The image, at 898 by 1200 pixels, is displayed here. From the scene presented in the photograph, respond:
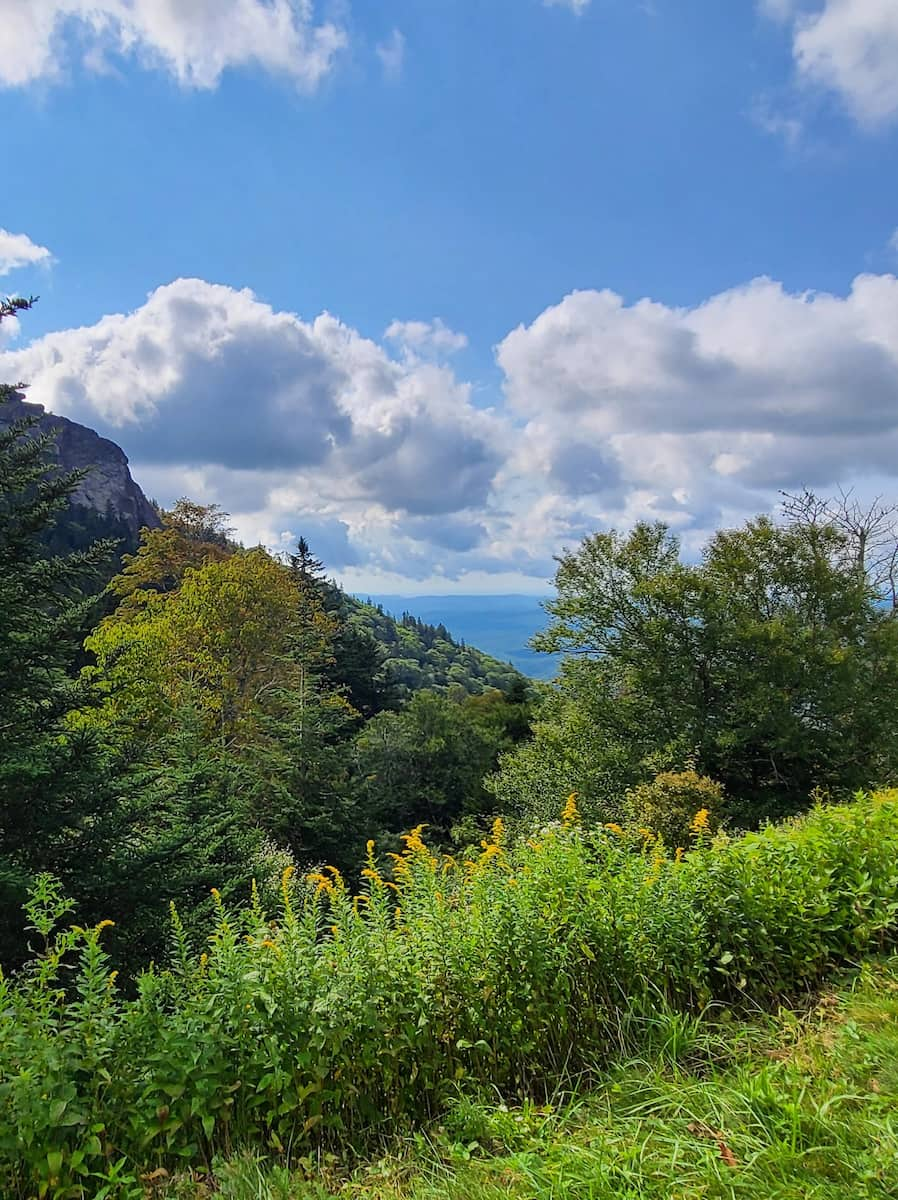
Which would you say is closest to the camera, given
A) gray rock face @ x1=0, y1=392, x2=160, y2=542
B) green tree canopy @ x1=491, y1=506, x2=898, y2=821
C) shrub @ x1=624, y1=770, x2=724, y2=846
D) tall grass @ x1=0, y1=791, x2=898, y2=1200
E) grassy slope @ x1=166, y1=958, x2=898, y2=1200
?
grassy slope @ x1=166, y1=958, x2=898, y2=1200

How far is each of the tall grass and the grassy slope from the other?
0.18m

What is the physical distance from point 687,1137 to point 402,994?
1030 mm

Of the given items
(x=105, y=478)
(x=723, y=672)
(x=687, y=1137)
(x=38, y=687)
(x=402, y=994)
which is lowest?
(x=687, y=1137)

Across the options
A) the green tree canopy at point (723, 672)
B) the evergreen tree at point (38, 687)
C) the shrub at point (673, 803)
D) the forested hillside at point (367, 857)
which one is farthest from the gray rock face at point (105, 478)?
the shrub at point (673, 803)

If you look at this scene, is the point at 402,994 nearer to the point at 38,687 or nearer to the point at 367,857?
the point at 367,857

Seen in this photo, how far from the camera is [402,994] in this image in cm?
250

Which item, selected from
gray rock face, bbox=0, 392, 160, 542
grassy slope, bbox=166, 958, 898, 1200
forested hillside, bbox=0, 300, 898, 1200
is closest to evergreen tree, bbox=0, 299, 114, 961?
forested hillside, bbox=0, 300, 898, 1200

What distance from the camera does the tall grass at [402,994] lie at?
212cm

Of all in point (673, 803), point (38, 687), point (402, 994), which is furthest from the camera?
point (673, 803)

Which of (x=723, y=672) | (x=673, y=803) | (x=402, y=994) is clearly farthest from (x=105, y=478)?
(x=402, y=994)

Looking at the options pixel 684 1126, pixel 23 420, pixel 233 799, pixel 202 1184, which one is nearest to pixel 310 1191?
pixel 202 1184

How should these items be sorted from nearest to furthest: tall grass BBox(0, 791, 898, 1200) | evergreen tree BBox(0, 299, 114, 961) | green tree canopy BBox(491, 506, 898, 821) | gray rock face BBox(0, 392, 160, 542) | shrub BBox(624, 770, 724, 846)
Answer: tall grass BBox(0, 791, 898, 1200) → evergreen tree BBox(0, 299, 114, 961) → shrub BBox(624, 770, 724, 846) → green tree canopy BBox(491, 506, 898, 821) → gray rock face BBox(0, 392, 160, 542)

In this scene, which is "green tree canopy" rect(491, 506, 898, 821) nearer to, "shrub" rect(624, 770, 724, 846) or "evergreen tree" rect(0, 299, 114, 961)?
"shrub" rect(624, 770, 724, 846)

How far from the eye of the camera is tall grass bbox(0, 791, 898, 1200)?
2.12 m
